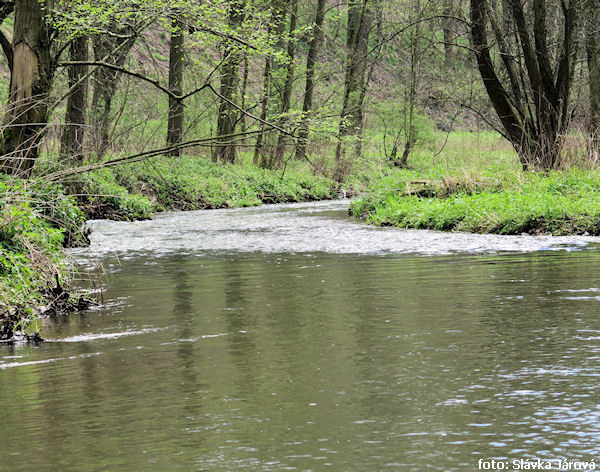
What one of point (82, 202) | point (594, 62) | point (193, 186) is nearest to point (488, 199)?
point (594, 62)

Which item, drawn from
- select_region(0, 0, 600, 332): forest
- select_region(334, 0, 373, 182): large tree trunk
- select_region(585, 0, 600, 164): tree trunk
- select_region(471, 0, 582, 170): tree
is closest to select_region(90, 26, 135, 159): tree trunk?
select_region(0, 0, 600, 332): forest

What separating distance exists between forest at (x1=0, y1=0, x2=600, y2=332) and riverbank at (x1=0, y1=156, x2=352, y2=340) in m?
0.04

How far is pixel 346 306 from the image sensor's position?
325 inches

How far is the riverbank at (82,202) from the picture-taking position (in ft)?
27.2

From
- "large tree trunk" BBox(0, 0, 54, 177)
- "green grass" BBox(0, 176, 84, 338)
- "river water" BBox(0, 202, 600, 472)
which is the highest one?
"large tree trunk" BBox(0, 0, 54, 177)

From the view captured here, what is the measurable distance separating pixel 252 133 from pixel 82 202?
937 cm

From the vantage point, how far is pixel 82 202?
19.3 meters

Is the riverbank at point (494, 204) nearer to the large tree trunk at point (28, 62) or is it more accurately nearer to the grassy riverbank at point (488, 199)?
the grassy riverbank at point (488, 199)

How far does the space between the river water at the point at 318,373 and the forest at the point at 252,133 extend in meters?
1.49

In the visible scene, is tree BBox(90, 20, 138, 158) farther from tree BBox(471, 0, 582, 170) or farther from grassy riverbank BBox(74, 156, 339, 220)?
tree BBox(471, 0, 582, 170)

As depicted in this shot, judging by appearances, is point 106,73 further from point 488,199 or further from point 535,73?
point 535,73

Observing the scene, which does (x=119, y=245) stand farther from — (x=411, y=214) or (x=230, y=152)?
A: (x=230, y=152)

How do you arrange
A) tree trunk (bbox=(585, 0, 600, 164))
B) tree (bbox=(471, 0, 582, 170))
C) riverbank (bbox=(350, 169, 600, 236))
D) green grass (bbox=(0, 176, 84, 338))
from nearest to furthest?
1. green grass (bbox=(0, 176, 84, 338))
2. riverbank (bbox=(350, 169, 600, 236))
3. tree (bbox=(471, 0, 582, 170))
4. tree trunk (bbox=(585, 0, 600, 164))

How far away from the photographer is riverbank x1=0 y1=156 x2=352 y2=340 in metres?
8.30
